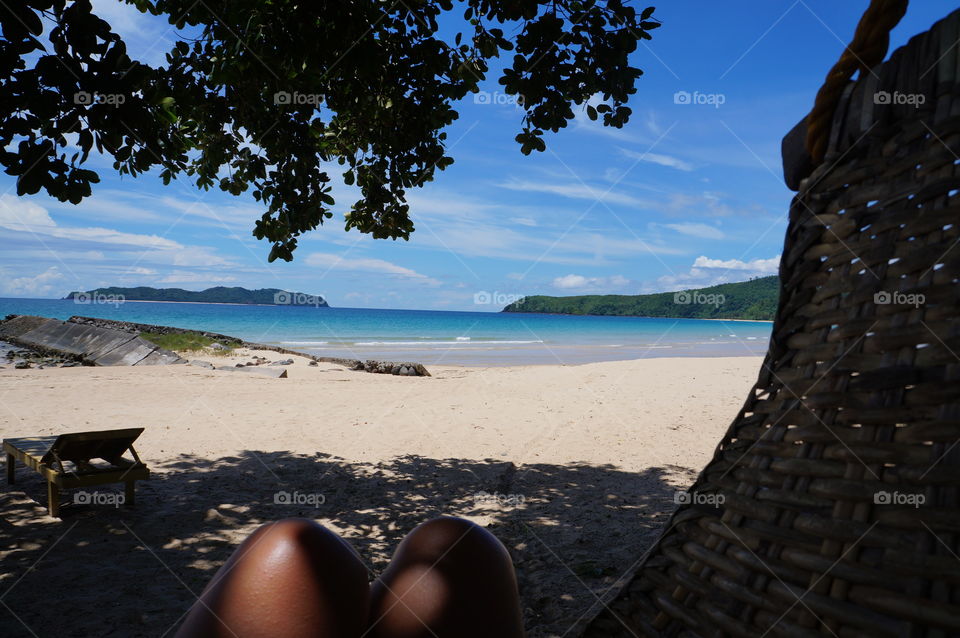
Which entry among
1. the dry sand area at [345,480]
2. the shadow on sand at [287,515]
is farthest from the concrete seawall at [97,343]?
the shadow on sand at [287,515]

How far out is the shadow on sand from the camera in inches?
156

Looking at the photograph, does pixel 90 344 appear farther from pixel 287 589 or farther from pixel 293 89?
pixel 287 589

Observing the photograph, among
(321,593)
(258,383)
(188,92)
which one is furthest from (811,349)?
(258,383)

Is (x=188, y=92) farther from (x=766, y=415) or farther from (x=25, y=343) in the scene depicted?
(x=25, y=343)

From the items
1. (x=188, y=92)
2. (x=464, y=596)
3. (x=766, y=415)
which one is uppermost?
(x=188, y=92)

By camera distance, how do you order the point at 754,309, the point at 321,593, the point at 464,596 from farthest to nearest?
the point at 754,309, the point at 464,596, the point at 321,593

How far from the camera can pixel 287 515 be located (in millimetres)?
5629

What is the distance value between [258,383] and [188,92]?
37.3 ft

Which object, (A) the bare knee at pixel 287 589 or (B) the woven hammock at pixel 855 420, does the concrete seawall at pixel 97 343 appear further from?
(B) the woven hammock at pixel 855 420

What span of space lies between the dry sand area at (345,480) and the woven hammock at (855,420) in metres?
1.47

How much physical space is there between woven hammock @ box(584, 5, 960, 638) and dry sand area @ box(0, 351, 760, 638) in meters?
1.47

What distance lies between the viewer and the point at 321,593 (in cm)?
122

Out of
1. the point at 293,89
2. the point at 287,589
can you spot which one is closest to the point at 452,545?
the point at 287,589

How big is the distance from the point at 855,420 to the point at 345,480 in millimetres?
6661
